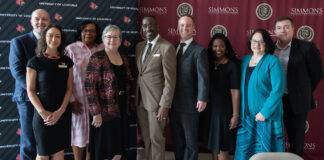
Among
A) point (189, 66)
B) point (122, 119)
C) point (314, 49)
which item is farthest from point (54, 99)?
point (314, 49)

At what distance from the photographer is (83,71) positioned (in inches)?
106

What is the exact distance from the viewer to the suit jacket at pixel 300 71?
99.5 inches

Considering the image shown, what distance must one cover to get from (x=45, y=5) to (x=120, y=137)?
1972 millimetres

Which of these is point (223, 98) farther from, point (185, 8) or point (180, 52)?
point (185, 8)

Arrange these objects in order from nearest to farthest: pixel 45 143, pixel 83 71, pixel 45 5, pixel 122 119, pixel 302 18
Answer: pixel 45 143 → pixel 122 119 → pixel 83 71 → pixel 45 5 → pixel 302 18

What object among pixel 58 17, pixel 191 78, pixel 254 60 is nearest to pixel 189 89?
pixel 191 78

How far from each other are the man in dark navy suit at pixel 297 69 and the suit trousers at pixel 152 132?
1420 mm

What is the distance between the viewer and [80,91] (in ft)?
8.75

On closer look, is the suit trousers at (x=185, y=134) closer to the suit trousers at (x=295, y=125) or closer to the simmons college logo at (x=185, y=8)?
the suit trousers at (x=295, y=125)

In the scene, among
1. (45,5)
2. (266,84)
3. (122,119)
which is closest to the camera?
(266,84)

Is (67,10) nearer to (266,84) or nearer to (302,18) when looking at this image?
(266,84)

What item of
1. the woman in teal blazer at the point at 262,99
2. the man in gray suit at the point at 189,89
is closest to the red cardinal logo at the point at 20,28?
the man in gray suit at the point at 189,89

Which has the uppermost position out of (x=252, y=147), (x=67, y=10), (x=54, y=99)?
(x=67, y=10)

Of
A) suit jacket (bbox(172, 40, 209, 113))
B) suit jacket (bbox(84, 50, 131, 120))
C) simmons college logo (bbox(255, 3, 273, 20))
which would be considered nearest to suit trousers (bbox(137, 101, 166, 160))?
suit jacket (bbox(172, 40, 209, 113))
